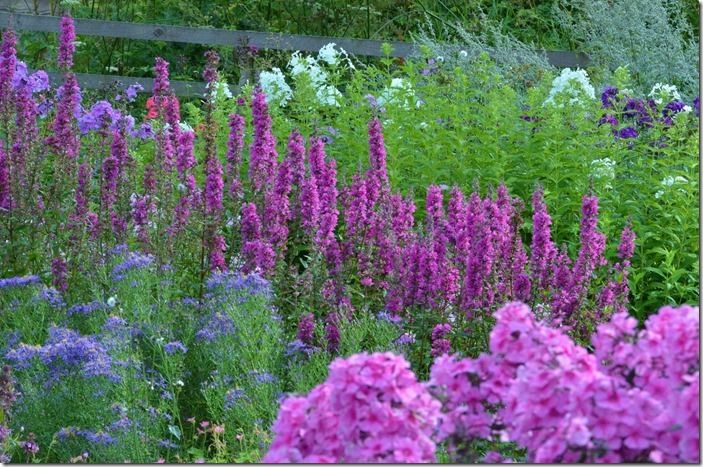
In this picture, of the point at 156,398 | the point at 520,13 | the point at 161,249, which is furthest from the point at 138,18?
the point at 156,398

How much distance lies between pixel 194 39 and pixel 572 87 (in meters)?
4.35

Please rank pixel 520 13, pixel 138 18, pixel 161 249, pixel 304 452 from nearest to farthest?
1. pixel 304 452
2. pixel 161 249
3. pixel 520 13
4. pixel 138 18

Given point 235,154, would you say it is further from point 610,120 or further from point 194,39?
point 194,39

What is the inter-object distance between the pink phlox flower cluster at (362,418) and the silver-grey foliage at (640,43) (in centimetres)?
717

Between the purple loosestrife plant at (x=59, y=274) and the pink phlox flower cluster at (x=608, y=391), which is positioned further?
the purple loosestrife plant at (x=59, y=274)

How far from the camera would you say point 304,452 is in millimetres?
2221

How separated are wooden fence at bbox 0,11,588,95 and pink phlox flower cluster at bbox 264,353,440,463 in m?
7.81

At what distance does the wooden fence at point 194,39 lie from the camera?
32.9 ft

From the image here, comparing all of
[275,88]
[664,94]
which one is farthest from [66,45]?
[664,94]

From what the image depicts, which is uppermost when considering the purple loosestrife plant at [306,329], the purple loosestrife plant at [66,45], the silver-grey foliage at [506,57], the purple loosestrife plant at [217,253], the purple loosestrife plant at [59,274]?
the silver-grey foliage at [506,57]

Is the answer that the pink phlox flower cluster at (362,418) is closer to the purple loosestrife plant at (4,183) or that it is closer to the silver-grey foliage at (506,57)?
the purple loosestrife plant at (4,183)

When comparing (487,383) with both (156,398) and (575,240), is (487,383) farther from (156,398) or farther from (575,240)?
(575,240)

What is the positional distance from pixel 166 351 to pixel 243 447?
0.53 meters

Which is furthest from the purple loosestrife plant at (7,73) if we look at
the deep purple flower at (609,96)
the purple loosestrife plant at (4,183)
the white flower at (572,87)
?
the deep purple flower at (609,96)
